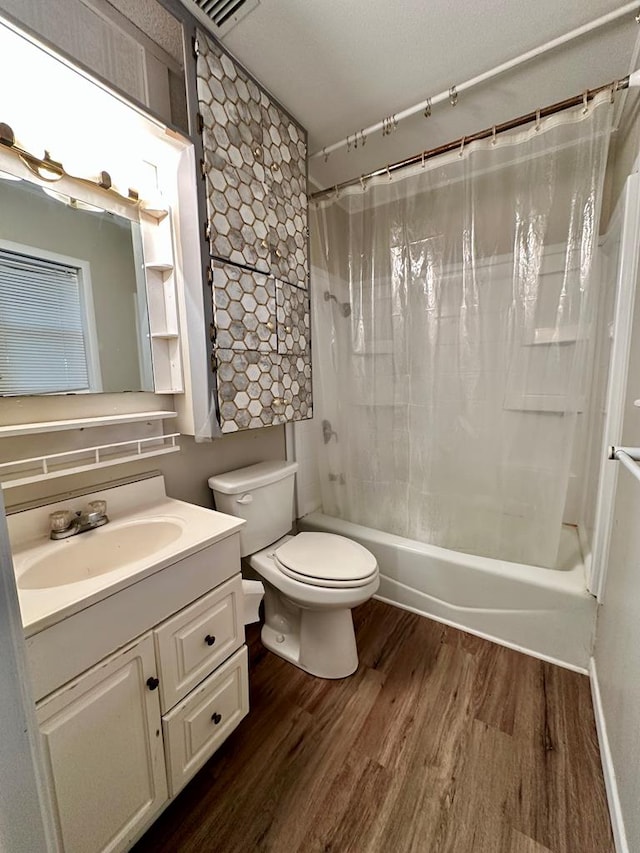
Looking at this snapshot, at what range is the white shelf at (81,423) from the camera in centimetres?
91

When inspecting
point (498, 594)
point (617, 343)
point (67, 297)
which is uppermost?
point (67, 297)

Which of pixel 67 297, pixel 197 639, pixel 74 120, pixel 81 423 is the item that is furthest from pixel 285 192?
pixel 197 639

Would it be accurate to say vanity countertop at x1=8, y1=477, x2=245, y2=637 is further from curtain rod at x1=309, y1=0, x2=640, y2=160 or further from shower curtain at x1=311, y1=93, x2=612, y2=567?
curtain rod at x1=309, y1=0, x2=640, y2=160

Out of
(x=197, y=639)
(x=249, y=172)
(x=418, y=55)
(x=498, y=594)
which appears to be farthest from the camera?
(x=498, y=594)

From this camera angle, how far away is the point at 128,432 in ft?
4.00

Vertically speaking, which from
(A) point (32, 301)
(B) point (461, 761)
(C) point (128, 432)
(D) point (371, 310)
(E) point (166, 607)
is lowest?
(B) point (461, 761)

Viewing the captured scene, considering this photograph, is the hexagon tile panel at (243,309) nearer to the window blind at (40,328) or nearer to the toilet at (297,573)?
the window blind at (40,328)

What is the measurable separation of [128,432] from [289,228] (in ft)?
3.53

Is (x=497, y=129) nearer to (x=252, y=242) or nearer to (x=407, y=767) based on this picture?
(x=252, y=242)

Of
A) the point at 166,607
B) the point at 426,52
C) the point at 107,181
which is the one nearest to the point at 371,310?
the point at 426,52

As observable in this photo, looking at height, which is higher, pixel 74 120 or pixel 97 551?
pixel 74 120

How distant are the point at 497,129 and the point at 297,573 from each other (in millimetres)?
1897

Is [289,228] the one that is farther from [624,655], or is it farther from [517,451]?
[624,655]

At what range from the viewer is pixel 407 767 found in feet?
3.61
